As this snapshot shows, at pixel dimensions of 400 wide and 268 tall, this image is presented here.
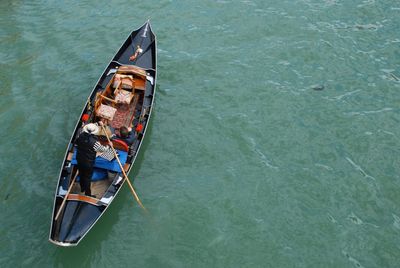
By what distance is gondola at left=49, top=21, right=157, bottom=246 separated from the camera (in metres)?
8.84

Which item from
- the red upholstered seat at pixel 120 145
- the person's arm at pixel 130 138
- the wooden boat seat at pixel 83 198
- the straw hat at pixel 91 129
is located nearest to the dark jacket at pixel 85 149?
the straw hat at pixel 91 129

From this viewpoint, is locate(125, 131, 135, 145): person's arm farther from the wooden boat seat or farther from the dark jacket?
the wooden boat seat

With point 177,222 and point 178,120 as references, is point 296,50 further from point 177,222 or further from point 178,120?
point 177,222

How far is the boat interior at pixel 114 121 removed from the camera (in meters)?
9.61

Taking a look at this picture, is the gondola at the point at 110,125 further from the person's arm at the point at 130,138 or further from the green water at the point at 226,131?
the green water at the point at 226,131

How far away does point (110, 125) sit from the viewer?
11.3 meters

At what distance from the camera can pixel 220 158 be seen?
36.8 ft

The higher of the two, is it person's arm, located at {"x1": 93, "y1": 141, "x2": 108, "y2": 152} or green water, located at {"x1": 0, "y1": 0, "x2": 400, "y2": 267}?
person's arm, located at {"x1": 93, "y1": 141, "x2": 108, "y2": 152}

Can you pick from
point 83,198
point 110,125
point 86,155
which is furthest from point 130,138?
point 83,198

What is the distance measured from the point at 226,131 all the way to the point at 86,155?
419 cm

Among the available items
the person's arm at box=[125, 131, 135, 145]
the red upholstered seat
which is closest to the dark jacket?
the red upholstered seat

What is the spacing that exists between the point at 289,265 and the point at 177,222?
247 cm

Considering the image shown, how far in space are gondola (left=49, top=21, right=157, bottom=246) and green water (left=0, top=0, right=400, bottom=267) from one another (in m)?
0.65

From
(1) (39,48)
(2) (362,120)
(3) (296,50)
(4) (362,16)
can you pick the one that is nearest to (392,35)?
(4) (362,16)
